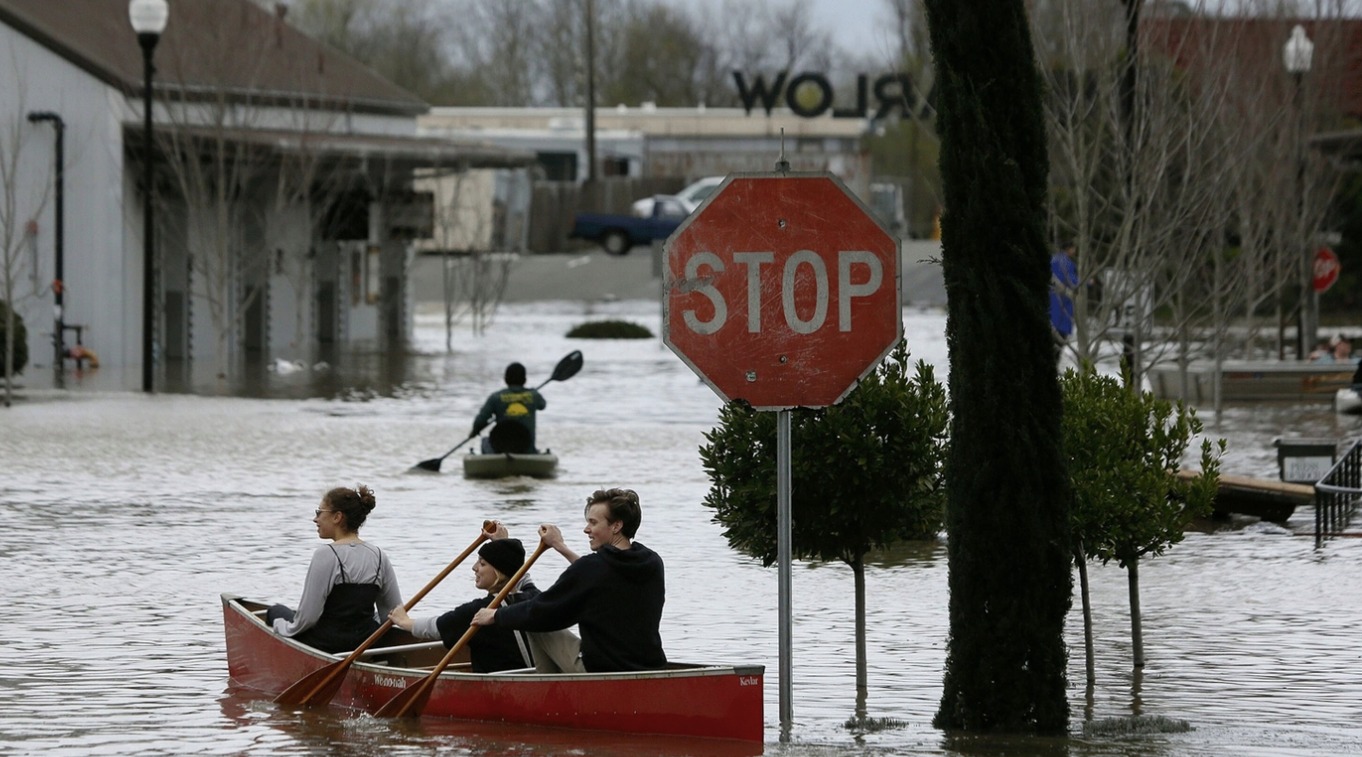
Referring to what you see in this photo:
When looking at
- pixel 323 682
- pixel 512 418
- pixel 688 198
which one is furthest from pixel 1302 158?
pixel 688 198

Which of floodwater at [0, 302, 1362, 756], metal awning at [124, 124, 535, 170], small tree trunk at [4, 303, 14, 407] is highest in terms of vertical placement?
metal awning at [124, 124, 535, 170]

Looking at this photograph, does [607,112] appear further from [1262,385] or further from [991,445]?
[991,445]

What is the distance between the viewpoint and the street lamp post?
26734 millimetres

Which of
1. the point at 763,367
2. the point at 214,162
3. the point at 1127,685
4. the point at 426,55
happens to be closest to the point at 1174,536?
the point at 1127,685

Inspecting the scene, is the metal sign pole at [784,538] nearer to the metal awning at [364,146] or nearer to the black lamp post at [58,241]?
the metal awning at [364,146]

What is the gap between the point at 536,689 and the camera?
907 centimetres

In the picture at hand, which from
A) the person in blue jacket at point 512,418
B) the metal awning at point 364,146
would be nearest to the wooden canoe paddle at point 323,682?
the person in blue jacket at point 512,418

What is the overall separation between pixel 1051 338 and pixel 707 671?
80.1 inches

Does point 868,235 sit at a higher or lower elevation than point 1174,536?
higher

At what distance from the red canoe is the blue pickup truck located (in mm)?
58198

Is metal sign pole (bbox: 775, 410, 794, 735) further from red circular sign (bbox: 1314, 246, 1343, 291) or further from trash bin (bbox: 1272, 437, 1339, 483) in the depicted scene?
red circular sign (bbox: 1314, 246, 1343, 291)

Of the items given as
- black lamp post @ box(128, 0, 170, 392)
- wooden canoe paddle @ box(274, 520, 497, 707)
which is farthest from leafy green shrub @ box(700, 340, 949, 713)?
black lamp post @ box(128, 0, 170, 392)

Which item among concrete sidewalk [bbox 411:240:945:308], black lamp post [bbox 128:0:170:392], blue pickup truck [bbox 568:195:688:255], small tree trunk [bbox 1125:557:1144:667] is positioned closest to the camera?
small tree trunk [bbox 1125:557:1144:667]

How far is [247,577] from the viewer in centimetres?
1379
